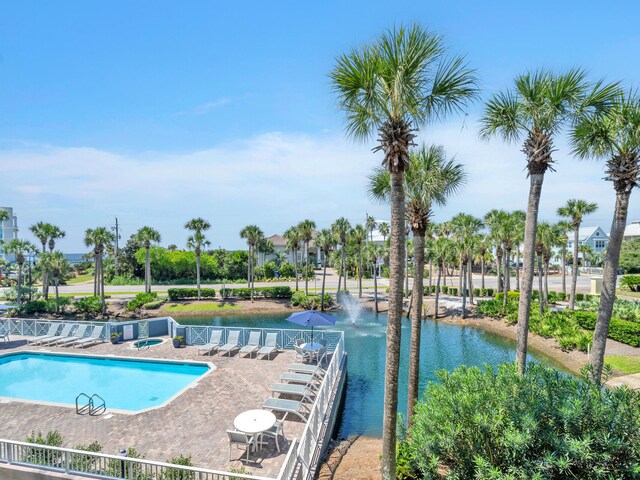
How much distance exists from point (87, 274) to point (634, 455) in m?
78.7

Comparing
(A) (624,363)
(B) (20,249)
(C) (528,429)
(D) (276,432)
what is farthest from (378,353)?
(B) (20,249)

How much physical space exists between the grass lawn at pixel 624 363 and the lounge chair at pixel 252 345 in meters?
16.9

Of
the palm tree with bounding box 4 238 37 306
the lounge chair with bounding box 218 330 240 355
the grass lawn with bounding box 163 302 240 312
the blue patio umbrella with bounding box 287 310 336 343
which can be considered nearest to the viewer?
the blue patio umbrella with bounding box 287 310 336 343

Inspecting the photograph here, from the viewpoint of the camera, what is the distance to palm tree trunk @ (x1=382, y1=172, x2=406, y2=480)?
770 cm

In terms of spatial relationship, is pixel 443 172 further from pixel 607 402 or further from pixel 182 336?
pixel 182 336

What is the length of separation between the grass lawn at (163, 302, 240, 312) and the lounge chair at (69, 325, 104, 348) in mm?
16052

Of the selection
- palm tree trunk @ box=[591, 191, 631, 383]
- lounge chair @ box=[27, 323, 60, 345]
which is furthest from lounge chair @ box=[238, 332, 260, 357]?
palm tree trunk @ box=[591, 191, 631, 383]

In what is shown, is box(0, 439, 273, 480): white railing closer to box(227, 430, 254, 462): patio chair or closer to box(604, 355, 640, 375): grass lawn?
box(227, 430, 254, 462): patio chair

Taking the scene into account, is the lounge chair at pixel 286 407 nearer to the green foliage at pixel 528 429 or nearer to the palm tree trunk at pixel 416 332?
the palm tree trunk at pixel 416 332

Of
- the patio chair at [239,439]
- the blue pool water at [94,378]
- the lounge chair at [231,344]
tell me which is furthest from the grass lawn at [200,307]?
the patio chair at [239,439]

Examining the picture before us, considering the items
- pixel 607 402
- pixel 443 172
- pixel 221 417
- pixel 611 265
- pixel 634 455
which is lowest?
pixel 221 417

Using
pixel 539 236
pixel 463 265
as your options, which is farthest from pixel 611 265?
pixel 463 265

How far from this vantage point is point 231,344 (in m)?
19.5

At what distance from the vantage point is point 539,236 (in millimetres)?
33000
